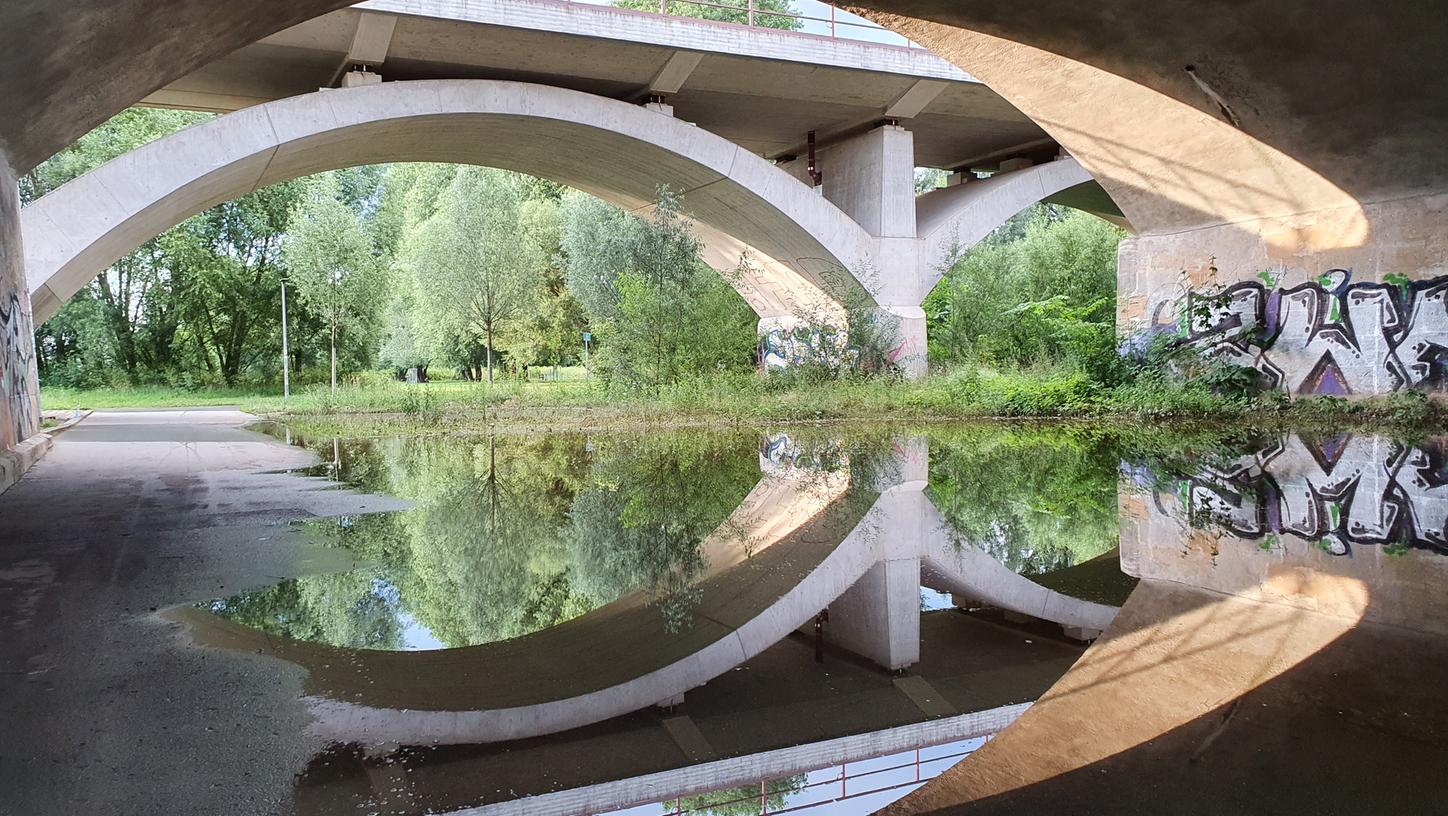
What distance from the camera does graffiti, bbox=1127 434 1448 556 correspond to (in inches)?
259

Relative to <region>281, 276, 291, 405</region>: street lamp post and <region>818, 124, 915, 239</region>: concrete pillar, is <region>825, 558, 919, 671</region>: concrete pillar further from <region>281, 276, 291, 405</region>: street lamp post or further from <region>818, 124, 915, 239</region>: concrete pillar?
<region>281, 276, 291, 405</region>: street lamp post

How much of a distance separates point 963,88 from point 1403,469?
48.1ft

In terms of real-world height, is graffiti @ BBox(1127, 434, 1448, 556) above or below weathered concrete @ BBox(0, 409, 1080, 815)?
below

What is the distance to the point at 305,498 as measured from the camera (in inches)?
361

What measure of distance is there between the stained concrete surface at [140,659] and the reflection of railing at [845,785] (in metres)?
1.17

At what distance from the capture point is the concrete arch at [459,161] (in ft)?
52.6

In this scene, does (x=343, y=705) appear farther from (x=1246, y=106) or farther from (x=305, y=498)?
(x=1246, y=106)

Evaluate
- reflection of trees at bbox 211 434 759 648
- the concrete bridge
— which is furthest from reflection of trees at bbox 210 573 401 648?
the concrete bridge

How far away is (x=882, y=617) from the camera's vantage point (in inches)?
185

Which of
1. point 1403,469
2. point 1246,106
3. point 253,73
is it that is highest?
point 253,73

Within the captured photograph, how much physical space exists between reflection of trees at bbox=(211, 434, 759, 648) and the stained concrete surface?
46 cm

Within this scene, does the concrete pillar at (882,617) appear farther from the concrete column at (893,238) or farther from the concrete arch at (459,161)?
the concrete column at (893,238)

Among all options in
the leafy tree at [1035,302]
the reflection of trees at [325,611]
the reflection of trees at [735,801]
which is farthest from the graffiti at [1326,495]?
the leafy tree at [1035,302]

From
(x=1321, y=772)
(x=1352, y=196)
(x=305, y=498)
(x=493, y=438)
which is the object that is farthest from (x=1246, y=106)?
(x=1321, y=772)
